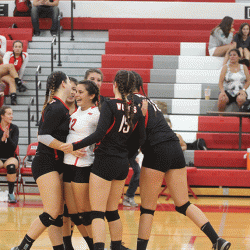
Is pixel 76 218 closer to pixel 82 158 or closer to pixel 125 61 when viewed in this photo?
pixel 82 158

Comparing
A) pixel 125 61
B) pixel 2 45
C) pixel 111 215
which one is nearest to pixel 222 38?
A: pixel 125 61

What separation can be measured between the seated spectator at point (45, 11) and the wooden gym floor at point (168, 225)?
3.87m

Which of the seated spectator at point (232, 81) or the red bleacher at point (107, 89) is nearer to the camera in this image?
the seated spectator at point (232, 81)

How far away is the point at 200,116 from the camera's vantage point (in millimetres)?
6961

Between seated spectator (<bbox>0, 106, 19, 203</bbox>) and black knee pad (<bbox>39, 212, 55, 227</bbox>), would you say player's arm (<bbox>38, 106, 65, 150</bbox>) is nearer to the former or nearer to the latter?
black knee pad (<bbox>39, 212, 55, 227</bbox>)

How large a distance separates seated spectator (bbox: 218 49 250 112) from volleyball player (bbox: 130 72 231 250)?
3.63 metres

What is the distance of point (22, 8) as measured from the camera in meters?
8.76

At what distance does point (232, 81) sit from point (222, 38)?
1.07 metres

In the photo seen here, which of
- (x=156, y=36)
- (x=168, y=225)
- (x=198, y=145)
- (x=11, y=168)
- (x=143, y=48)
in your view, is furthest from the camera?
(x=156, y=36)

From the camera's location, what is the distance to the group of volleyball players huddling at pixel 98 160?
3.08m

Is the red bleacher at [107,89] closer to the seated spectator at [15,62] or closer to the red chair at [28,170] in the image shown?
the seated spectator at [15,62]

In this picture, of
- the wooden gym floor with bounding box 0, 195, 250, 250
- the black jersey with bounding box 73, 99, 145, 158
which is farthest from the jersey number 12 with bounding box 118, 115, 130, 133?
the wooden gym floor with bounding box 0, 195, 250, 250

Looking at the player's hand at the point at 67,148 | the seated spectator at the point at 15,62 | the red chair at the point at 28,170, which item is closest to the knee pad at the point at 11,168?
the red chair at the point at 28,170

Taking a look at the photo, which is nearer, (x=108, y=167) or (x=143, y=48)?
(x=108, y=167)
